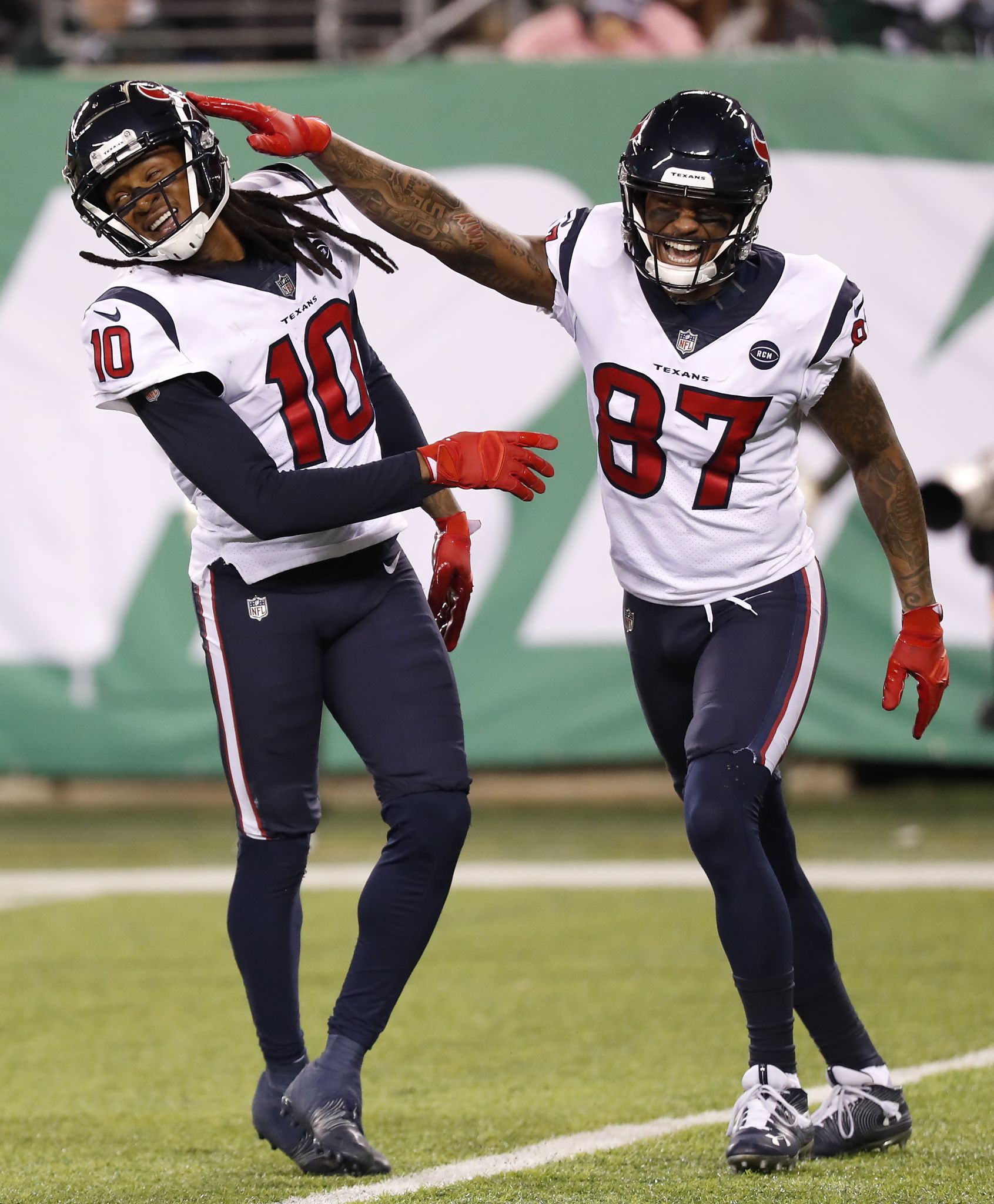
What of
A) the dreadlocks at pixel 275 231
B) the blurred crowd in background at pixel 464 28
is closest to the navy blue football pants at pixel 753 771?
the dreadlocks at pixel 275 231

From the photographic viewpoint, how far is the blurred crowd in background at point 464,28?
28.3ft

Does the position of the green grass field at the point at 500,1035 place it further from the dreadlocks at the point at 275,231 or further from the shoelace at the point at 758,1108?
the dreadlocks at the point at 275,231

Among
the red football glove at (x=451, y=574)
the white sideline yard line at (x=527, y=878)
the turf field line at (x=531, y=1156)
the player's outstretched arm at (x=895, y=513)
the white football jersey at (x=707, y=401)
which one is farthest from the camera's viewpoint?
the white sideline yard line at (x=527, y=878)

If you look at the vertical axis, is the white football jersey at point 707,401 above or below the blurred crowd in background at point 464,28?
below

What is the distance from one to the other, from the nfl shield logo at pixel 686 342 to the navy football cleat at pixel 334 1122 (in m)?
1.40

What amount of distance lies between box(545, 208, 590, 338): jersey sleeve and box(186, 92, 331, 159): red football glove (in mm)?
470

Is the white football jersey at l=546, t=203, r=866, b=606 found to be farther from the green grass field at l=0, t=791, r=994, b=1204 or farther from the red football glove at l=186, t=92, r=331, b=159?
the green grass field at l=0, t=791, r=994, b=1204

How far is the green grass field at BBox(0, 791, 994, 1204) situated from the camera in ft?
10.6

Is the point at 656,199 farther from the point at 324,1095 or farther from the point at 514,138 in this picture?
the point at 514,138

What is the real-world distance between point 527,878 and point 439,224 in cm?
378

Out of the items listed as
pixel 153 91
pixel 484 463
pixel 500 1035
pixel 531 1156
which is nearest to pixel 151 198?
pixel 153 91

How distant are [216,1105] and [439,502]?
1.37 m

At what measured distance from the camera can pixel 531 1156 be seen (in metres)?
3.36

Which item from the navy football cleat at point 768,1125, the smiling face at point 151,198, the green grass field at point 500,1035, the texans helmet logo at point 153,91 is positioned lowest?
the green grass field at point 500,1035
